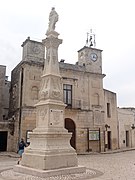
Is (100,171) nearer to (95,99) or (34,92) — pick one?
(34,92)

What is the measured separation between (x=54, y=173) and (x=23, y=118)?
11.0 meters

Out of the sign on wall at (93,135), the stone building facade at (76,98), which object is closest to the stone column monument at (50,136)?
the stone building facade at (76,98)

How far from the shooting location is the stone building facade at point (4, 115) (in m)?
19.0

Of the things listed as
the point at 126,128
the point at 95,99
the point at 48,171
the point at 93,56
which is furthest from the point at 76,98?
the point at 48,171

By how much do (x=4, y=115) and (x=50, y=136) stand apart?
16.9 metres

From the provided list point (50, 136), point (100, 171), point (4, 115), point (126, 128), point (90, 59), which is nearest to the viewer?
point (50, 136)

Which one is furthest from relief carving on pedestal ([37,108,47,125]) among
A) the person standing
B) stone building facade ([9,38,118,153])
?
stone building facade ([9,38,118,153])

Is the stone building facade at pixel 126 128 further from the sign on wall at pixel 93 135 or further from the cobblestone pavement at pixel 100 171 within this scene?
the cobblestone pavement at pixel 100 171

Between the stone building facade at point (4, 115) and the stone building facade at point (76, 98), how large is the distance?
81cm

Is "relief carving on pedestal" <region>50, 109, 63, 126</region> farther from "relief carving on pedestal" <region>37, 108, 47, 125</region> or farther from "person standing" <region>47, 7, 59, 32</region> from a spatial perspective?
"person standing" <region>47, 7, 59, 32</region>

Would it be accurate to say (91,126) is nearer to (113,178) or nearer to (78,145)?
(78,145)

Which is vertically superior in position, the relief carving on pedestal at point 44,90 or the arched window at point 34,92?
the arched window at point 34,92

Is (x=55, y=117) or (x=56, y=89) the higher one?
(x=56, y=89)

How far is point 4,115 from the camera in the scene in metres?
23.7
